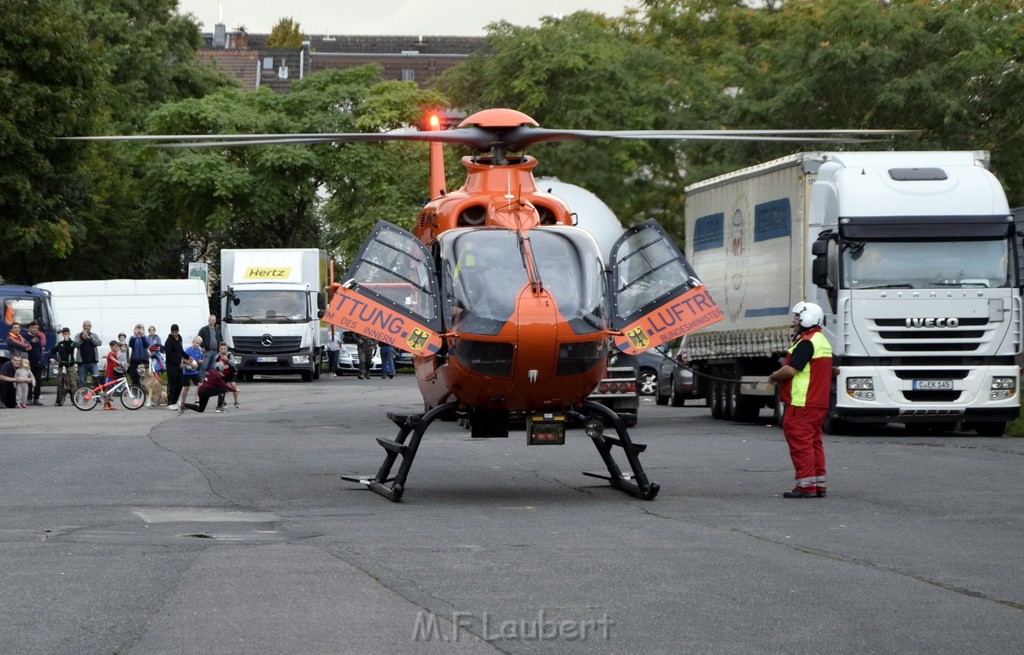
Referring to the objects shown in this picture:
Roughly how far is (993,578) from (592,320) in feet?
16.2

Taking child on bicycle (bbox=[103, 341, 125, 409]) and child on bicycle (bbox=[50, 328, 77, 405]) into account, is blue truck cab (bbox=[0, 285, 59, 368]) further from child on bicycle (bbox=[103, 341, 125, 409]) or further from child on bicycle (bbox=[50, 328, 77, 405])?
child on bicycle (bbox=[103, 341, 125, 409])

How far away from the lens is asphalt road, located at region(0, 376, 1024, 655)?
305 inches

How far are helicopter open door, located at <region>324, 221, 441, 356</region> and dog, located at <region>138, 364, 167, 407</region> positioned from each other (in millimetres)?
19262

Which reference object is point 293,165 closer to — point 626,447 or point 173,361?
point 173,361

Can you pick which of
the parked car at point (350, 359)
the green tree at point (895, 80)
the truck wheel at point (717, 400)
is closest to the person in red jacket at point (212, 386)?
the truck wheel at point (717, 400)

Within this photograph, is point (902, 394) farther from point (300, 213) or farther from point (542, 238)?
point (300, 213)

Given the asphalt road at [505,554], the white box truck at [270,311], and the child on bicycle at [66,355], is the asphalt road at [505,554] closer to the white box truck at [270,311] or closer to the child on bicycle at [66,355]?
the child on bicycle at [66,355]

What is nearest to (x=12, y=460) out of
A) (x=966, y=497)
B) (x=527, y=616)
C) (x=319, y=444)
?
(x=319, y=444)

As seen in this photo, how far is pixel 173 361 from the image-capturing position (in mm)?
32344

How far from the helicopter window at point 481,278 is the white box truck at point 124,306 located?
3111 cm

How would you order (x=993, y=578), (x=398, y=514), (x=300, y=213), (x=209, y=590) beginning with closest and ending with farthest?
1. (x=209, y=590)
2. (x=993, y=578)
3. (x=398, y=514)
4. (x=300, y=213)

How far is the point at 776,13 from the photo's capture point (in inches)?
2158

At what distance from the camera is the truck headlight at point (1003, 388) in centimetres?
2250

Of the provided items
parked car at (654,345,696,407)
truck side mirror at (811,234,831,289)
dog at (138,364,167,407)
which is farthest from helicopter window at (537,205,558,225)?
dog at (138,364,167,407)
